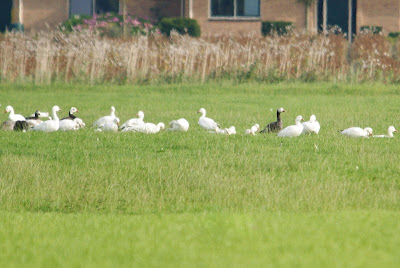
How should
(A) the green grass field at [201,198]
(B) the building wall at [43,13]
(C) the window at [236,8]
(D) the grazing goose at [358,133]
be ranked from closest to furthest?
(A) the green grass field at [201,198]
(D) the grazing goose at [358,133]
(C) the window at [236,8]
(B) the building wall at [43,13]

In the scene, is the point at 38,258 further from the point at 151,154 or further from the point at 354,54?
the point at 354,54

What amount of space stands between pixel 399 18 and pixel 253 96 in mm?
20073

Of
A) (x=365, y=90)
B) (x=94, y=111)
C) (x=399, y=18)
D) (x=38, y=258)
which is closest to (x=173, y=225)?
(x=38, y=258)

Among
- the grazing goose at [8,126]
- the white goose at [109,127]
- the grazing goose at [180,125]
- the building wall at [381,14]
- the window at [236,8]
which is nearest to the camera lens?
the grazing goose at [180,125]

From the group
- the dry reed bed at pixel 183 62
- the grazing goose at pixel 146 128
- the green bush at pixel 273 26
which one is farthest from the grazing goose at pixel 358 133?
the green bush at pixel 273 26

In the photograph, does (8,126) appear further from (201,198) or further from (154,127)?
(201,198)

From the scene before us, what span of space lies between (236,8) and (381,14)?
23.2 feet

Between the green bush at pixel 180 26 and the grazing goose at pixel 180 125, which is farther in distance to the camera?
the green bush at pixel 180 26

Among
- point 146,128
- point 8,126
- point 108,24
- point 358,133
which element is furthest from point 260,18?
point 358,133

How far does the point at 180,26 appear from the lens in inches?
1500

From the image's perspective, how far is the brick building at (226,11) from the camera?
40.1 meters

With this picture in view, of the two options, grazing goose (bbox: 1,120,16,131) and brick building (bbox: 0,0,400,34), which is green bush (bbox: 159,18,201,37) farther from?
grazing goose (bbox: 1,120,16,131)

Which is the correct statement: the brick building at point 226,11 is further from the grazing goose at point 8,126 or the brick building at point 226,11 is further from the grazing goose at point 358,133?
the grazing goose at point 358,133

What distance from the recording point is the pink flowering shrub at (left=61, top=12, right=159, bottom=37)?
122 ft
